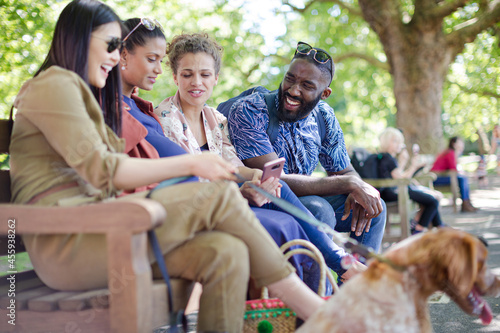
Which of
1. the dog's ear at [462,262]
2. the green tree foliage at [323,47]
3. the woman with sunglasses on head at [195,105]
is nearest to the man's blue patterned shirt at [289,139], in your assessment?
the woman with sunglasses on head at [195,105]

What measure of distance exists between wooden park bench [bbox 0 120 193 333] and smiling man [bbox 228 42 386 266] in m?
1.78

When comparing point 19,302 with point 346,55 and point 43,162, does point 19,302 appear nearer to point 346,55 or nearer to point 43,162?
point 43,162

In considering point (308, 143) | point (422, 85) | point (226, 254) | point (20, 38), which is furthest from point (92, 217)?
point (422, 85)

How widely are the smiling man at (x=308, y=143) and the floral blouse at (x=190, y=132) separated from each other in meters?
0.08

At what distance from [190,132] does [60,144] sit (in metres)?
Answer: 1.59

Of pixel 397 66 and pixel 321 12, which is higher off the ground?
pixel 321 12

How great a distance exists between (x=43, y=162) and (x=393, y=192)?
6.02 metres

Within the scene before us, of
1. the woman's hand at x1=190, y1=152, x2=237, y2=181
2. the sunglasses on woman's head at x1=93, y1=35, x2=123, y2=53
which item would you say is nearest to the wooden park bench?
the woman's hand at x1=190, y1=152, x2=237, y2=181

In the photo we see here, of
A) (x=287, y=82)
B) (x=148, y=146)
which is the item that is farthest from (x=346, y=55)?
(x=148, y=146)

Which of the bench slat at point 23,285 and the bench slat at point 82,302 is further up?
the bench slat at point 82,302

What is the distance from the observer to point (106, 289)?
1.97 metres

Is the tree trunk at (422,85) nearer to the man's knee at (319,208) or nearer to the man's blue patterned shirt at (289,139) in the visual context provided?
the man's blue patterned shirt at (289,139)

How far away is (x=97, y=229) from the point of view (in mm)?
1822

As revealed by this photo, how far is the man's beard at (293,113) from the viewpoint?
3885 mm
